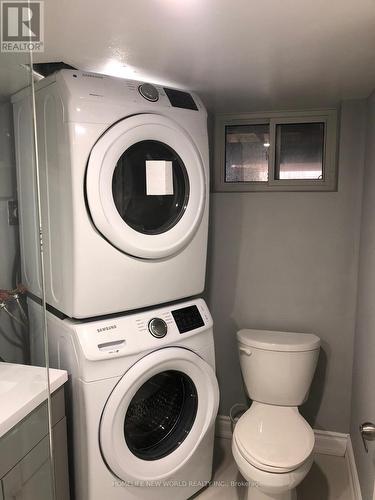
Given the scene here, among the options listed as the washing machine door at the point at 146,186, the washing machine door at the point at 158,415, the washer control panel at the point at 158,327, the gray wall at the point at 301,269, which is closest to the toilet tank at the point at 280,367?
the gray wall at the point at 301,269

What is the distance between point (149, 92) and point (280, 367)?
143 cm

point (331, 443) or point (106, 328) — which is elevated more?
point (106, 328)

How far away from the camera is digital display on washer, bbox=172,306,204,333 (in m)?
1.75

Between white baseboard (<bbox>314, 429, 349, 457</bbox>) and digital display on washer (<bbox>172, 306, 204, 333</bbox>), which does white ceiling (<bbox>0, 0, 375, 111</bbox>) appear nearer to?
digital display on washer (<bbox>172, 306, 204, 333</bbox>)

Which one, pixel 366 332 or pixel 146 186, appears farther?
pixel 366 332

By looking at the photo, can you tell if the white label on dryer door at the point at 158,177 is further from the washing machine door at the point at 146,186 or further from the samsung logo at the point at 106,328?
the samsung logo at the point at 106,328

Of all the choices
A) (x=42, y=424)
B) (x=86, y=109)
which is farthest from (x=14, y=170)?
(x=42, y=424)

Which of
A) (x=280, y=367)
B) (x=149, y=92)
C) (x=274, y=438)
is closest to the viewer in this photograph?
(x=149, y=92)

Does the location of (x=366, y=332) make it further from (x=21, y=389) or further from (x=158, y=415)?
(x=21, y=389)

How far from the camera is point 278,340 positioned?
6.75 feet

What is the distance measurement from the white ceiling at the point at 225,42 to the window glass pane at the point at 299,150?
32 cm

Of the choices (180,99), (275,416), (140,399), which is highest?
(180,99)

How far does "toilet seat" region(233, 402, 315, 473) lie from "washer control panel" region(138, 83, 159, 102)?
58.8 inches

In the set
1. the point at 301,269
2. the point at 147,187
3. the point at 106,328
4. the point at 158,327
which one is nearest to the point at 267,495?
the point at 158,327
